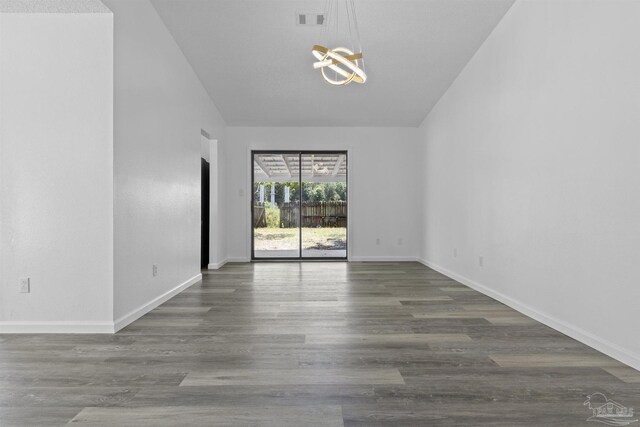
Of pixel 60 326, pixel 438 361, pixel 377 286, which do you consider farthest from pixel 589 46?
pixel 60 326

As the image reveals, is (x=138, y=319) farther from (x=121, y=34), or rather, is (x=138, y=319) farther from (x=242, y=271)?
(x=242, y=271)

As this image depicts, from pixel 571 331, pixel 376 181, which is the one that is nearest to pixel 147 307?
pixel 571 331

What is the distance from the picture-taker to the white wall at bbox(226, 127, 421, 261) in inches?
278

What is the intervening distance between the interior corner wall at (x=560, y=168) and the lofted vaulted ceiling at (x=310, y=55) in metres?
0.48

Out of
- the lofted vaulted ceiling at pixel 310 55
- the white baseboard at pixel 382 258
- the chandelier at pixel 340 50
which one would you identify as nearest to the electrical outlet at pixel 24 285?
the lofted vaulted ceiling at pixel 310 55

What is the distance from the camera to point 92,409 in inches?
65.1

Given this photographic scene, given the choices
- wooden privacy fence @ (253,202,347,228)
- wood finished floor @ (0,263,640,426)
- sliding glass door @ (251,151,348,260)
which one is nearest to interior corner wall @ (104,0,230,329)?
wood finished floor @ (0,263,640,426)

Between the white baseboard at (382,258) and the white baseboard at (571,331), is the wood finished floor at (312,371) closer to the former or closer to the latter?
the white baseboard at (571,331)

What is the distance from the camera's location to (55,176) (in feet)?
8.95

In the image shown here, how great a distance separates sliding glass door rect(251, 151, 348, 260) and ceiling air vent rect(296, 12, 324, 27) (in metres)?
3.09

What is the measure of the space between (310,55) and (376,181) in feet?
9.74

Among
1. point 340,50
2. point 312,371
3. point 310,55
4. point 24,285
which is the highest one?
point 310,55

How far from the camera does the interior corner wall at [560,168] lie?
7.30ft

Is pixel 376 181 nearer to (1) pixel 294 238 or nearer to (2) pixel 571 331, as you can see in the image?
(1) pixel 294 238
